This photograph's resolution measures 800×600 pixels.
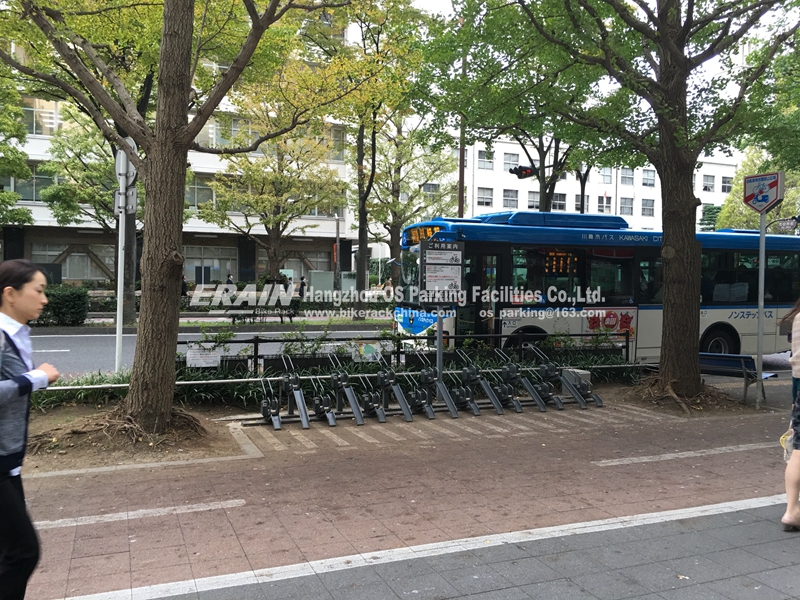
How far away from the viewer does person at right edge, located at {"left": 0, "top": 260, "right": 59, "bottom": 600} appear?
2777mm

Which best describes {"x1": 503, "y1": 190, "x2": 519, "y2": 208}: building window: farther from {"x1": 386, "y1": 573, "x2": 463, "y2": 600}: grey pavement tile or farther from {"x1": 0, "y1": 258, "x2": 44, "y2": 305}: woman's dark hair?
{"x1": 0, "y1": 258, "x2": 44, "y2": 305}: woman's dark hair

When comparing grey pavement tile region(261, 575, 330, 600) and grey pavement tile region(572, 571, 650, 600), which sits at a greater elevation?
grey pavement tile region(572, 571, 650, 600)

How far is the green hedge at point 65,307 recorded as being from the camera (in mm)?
18891

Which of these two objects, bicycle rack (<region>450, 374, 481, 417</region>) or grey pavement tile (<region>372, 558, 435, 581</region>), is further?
bicycle rack (<region>450, 374, 481, 417</region>)

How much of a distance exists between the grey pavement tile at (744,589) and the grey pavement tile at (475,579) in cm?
132

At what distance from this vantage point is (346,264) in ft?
143

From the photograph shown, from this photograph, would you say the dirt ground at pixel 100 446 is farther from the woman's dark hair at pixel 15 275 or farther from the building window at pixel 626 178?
the building window at pixel 626 178

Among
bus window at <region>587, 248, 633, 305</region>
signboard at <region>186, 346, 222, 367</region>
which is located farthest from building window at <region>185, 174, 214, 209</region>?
signboard at <region>186, 346, 222, 367</region>

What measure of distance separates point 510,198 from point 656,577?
54.1 metres

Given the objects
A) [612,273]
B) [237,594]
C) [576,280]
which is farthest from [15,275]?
[612,273]

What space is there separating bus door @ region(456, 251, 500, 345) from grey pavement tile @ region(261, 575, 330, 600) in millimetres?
8161

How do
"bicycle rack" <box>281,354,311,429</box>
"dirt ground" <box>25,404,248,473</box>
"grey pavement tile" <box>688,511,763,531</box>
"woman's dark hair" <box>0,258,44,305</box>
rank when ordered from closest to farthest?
"woman's dark hair" <box>0,258,44,305</box>, "grey pavement tile" <box>688,511,763,531</box>, "dirt ground" <box>25,404,248,473</box>, "bicycle rack" <box>281,354,311,429</box>

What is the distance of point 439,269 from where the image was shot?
9008 mm

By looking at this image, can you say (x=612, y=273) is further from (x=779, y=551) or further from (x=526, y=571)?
(x=526, y=571)
